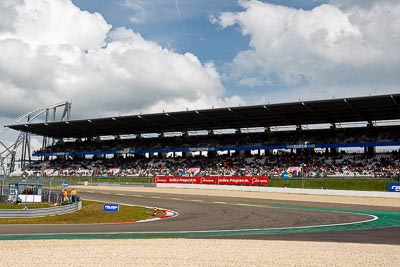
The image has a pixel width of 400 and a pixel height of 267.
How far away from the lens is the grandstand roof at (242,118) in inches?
1987

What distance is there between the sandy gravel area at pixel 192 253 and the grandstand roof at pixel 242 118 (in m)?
37.9

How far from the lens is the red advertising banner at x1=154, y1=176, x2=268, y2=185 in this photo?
48.0m

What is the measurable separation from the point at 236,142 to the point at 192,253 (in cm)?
5356

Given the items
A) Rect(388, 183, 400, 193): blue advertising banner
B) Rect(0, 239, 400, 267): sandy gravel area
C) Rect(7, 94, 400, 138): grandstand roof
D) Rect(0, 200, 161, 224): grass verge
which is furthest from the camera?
Rect(7, 94, 400, 138): grandstand roof

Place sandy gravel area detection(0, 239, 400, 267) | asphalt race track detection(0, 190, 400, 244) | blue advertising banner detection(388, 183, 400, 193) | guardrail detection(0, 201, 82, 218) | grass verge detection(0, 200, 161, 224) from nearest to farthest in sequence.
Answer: sandy gravel area detection(0, 239, 400, 267) < asphalt race track detection(0, 190, 400, 244) < grass verge detection(0, 200, 161, 224) < guardrail detection(0, 201, 82, 218) < blue advertising banner detection(388, 183, 400, 193)

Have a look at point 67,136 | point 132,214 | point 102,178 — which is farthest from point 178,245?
point 67,136

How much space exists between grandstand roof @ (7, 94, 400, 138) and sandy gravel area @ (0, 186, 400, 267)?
37.9 meters

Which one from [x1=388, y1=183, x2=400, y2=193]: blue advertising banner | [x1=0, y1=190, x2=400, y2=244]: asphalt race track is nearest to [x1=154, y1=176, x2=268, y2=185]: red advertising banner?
[x1=388, y1=183, x2=400, y2=193]: blue advertising banner

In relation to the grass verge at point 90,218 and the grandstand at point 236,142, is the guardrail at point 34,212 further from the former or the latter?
the grandstand at point 236,142

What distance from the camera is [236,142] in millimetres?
65250

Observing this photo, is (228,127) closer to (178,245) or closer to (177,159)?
(177,159)

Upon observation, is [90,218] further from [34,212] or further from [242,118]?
[242,118]

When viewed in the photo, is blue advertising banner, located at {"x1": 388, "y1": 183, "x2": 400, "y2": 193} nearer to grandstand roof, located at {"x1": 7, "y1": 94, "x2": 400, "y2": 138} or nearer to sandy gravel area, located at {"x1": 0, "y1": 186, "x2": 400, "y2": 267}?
grandstand roof, located at {"x1": 7, "y1": 94, "x2": 400, "y2": 138}

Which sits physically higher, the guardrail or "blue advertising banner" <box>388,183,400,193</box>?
"blue advertising banner" <box>388,183,400,193</box>
